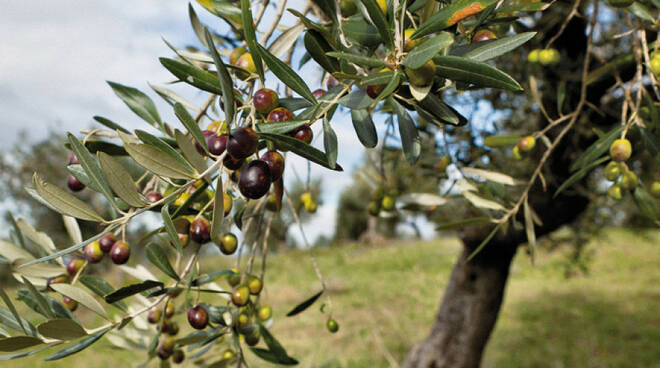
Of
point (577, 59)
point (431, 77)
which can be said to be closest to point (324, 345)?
point (577, 59)

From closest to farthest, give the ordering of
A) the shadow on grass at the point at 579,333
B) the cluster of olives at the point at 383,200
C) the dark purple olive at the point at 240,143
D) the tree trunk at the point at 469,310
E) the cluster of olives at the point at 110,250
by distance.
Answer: the dark purple olive at the point at 240,143 → the cluster of olives at the point at 110,250 → the cluster of olives at the point at 383,200 → the tree trunk at the point at 469,310 → the shadow on grass at the point at 579,333

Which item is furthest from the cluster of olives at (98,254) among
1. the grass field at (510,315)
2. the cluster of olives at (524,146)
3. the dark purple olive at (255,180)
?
the grass field at (510,315)

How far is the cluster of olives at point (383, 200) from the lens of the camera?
1.27m

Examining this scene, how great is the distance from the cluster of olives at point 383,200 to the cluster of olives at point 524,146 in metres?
0.36

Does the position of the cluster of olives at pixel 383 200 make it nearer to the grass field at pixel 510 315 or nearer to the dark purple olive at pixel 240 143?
the dark purple olive at pixel 240 143

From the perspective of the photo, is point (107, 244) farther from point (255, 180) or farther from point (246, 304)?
point (255, 180)

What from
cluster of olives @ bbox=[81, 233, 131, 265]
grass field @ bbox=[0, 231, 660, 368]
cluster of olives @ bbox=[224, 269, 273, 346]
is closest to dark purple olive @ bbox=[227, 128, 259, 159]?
Answer: cluster of olives @ bbox=[81, 233, 131, 265]

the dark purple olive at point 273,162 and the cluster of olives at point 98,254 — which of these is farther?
the cluster of olives at point 98,254

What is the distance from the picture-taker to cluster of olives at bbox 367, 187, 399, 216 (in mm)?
1270

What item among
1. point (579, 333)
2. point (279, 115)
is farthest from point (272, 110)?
point (579, 333)

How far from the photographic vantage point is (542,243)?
340 cm

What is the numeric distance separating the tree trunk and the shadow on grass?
1830mm

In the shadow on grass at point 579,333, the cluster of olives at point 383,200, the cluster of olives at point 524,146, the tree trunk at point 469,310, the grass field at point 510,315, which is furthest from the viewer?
the grass field at point 510,315

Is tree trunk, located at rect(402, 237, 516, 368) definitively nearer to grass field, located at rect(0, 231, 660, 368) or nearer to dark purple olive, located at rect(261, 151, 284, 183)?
grass field, located at rect(0, 231, 660, 368)
